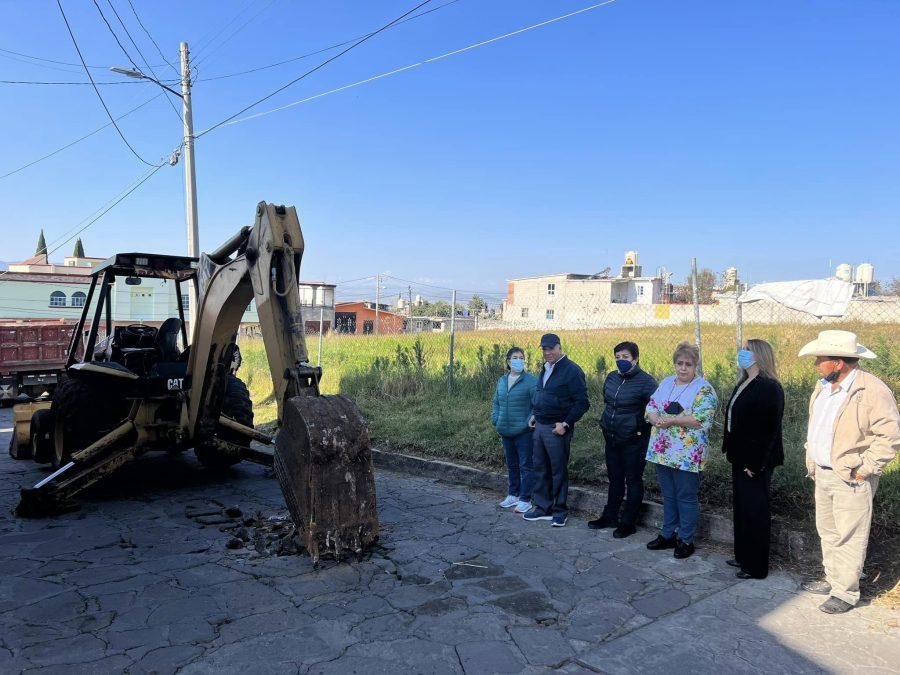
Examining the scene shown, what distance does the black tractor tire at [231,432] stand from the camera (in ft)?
25.7

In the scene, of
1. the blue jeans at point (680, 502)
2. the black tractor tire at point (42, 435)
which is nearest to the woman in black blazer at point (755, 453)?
the blue jeans at point (680, 502)

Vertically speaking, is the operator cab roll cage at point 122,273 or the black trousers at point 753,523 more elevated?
the operator cab roll cage at point 122,273

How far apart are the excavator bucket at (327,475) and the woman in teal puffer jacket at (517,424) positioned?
2049 millimetres

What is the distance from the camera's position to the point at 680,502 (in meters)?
5.17

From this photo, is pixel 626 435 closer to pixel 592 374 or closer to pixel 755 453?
pixel 755 453

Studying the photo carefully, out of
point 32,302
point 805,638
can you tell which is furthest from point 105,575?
point 32,302

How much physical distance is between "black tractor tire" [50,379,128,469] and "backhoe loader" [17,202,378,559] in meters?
0.01

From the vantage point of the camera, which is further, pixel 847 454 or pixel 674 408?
pixel 674 408

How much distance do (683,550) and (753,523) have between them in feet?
2.09

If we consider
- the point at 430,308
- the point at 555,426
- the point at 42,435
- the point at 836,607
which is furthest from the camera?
the point at 430,308

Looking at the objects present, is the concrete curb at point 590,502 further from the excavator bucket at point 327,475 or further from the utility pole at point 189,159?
the utility pole at point 189,159

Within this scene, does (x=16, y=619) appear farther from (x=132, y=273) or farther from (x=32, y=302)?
(x=32, y=302)

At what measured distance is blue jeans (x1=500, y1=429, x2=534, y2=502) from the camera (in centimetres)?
646

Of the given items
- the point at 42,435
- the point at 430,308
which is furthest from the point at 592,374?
the point at 430,308
